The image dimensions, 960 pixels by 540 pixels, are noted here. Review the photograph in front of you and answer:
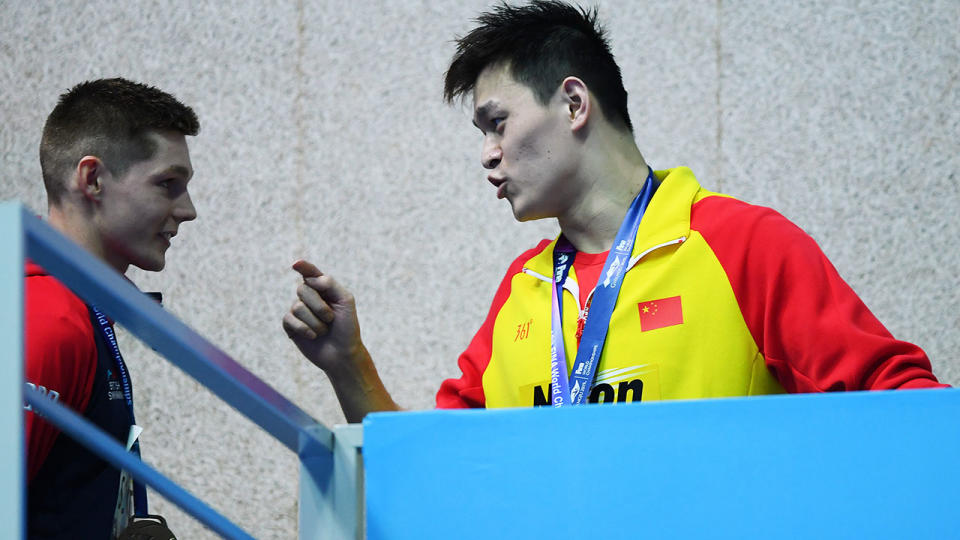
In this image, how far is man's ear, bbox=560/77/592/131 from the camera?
5.21 ft

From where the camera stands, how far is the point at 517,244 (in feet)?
8.32

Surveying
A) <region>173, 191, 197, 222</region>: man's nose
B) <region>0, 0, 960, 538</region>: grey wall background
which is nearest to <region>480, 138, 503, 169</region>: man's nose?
<region>173, 191, 197, 222</region>: man's nose

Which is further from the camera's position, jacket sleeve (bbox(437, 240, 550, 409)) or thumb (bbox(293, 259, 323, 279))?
jacket sleeve (bbox(437, 240, 550, 409))

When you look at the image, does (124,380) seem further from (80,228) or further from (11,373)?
(11,373)

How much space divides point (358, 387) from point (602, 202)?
1.56 feet

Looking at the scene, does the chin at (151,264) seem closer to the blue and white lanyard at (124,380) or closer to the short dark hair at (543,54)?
the blue and white lanyard at (124,380)

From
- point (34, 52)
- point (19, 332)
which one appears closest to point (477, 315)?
point (34, 52)

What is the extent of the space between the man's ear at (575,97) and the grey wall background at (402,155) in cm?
94

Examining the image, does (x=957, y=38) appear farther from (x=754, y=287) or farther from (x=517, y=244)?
(x=754, y=287)

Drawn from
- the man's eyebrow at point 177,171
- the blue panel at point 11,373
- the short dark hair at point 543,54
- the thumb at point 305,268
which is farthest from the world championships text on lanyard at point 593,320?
the blue panel at point 11,373

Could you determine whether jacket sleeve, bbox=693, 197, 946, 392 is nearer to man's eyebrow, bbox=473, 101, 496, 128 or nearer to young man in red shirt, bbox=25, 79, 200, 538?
man's eyebrow, bbox=473, 101, 496, 128

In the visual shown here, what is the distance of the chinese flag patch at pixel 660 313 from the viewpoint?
52.7 inches

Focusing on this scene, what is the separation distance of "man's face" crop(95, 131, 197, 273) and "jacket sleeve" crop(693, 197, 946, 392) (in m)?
0.91

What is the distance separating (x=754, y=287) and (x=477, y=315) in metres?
1.27
